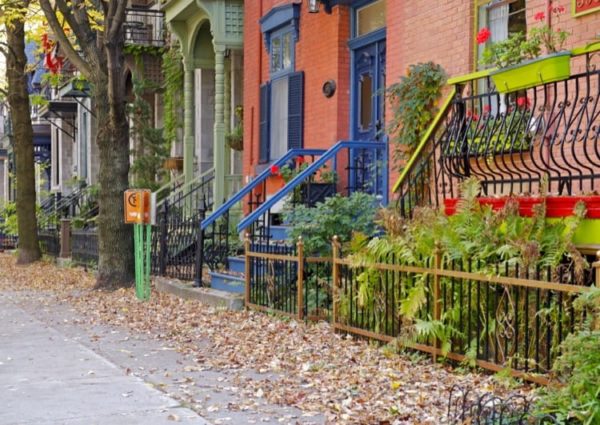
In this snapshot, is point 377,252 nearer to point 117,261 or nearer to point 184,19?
point 117,261

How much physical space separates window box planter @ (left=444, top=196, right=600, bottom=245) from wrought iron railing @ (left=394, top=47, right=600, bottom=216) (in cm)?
57

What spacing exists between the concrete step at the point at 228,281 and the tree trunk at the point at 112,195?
2427 mm

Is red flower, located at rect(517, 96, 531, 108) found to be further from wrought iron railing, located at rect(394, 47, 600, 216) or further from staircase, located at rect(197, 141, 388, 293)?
staircase, located at rect(197, 141, 388, 293)

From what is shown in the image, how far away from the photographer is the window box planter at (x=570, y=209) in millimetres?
7055

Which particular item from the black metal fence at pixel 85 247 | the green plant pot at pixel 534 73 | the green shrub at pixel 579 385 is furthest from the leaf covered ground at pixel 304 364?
the black metal fence at pixel 85 247

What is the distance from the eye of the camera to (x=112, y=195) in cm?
1516

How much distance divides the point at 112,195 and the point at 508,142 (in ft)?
25.4

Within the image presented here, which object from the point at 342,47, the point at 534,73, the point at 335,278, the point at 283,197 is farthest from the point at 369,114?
the point at 534,73

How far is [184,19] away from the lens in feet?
63.5

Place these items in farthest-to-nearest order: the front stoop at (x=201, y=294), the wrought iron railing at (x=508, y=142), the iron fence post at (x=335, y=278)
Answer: the front stoop at (x=201, y=294), the iron fence post at (x=335, y=278), the wrought iron railing at (x=508, y=142)

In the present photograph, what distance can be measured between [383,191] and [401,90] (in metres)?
1.55

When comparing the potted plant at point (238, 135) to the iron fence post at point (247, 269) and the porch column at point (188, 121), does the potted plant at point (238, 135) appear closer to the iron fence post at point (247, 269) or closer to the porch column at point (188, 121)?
the porch column at point (188, 121)

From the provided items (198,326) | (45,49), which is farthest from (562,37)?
(45,49)

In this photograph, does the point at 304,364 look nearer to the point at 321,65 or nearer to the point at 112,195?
the point at 321,65
